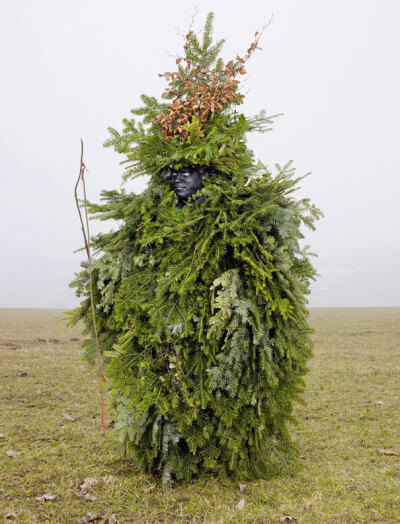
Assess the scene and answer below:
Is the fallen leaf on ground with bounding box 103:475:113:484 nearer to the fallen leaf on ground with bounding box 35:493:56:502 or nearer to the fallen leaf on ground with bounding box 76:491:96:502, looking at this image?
the fallen leaf on ground with bounding box 76:491:96:502

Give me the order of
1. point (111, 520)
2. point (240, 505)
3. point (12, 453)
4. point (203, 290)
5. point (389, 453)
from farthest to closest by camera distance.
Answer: point (389, 453) → point (12, 453) → point (203, 290) → point (240, 505) → point (111, 520)

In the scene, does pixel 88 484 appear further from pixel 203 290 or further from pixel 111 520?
pixel 203 290

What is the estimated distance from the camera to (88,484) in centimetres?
480

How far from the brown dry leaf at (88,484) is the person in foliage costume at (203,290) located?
0.59 meters

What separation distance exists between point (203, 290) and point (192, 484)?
2.60 meters

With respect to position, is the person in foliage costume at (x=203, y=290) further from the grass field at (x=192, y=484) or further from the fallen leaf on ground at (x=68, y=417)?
the fallen leaf on ground at (x=68, y=417)

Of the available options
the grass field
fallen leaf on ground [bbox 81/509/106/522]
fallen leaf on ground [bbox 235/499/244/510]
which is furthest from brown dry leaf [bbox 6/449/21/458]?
fallen leaf on ground [bbox 235/499/244/510]

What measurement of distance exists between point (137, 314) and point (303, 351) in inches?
86.9

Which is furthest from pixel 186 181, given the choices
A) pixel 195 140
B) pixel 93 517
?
pixel 93 517

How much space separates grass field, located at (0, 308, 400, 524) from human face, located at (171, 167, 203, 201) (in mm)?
3812

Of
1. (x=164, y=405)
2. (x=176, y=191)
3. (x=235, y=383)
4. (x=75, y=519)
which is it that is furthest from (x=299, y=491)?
(x=176, y=191)

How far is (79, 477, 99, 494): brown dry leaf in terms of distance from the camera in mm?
4726

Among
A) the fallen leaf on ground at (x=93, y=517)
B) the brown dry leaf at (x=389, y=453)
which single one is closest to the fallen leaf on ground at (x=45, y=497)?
the fallen leaf on ground at (x=93, y=517)

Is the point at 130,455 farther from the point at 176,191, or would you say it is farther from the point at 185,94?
the point at 185,94
